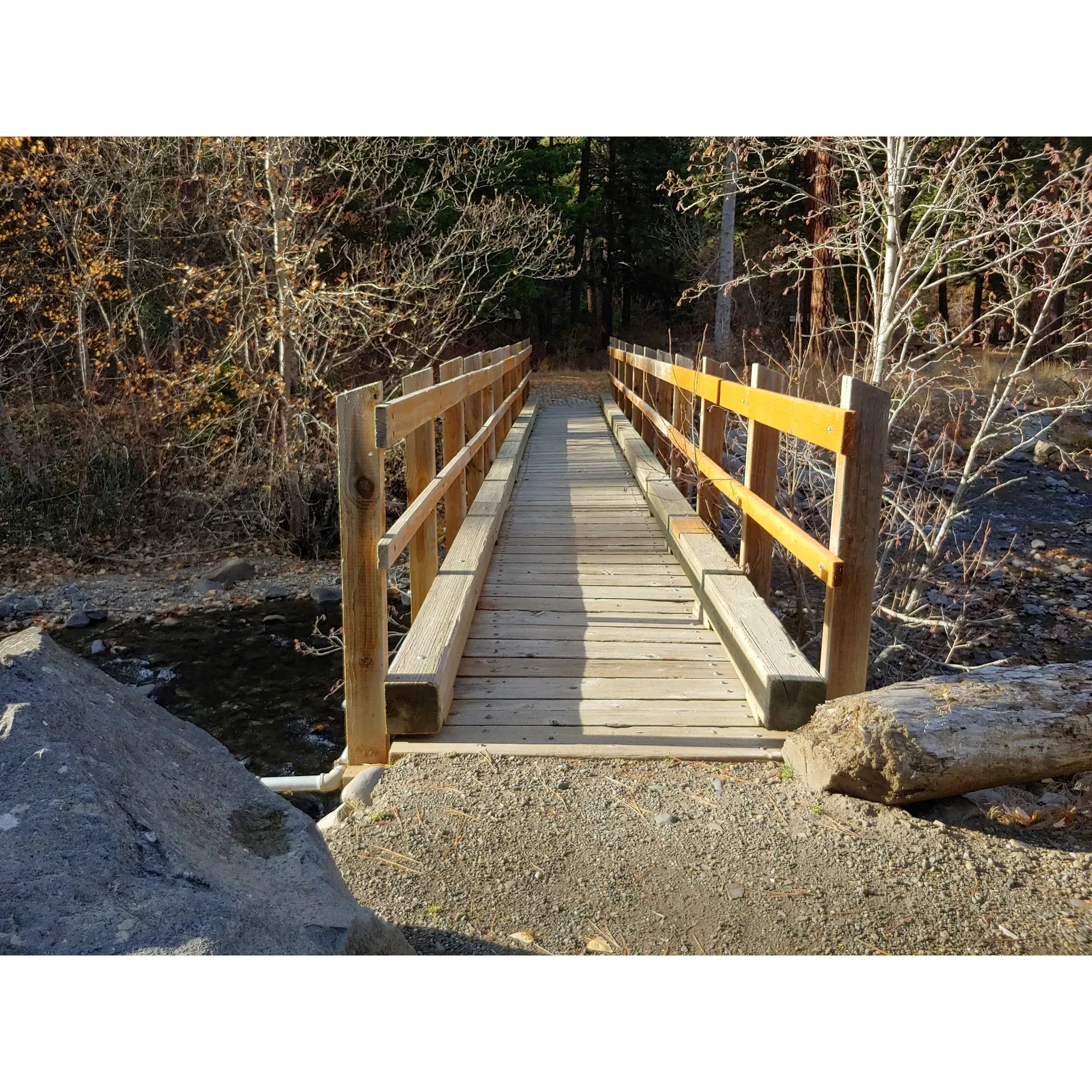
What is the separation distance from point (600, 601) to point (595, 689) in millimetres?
1292

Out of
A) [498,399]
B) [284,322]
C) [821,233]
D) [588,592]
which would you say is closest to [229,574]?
[284,322]

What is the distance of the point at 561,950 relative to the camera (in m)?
2.57

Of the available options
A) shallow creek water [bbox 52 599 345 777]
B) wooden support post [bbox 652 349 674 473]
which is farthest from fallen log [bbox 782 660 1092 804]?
wooden support post [bbox 652 349 674 473]

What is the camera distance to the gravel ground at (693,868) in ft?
8.48

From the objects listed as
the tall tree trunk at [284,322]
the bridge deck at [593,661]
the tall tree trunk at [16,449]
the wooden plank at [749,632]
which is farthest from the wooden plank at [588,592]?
the tall tree trunk at [16,449]

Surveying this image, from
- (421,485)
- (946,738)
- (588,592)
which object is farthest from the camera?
(588,592)

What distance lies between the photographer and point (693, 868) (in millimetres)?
2859

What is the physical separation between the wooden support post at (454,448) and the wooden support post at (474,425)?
1.04 metres

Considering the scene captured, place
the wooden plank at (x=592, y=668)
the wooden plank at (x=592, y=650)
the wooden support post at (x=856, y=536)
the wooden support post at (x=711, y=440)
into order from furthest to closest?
the wooden support post at (x=711, y=440), the wooden plank at (x=592, y=650), the wooden plank at (x=592, y=668), the wooden support post at (x=856, y=536)

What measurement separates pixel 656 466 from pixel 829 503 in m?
1.45

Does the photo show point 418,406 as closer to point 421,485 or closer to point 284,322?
point 421,485

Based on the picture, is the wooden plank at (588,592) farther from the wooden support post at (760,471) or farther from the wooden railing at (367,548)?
the wooden railing at (367,548)

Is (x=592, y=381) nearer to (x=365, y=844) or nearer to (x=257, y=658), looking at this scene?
(x=257, y=658)

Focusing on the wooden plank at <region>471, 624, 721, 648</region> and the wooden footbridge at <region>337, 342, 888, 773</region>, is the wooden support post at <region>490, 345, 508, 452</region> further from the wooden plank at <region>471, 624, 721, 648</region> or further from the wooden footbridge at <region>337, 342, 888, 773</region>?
the wooden plank at <region>471, 624, 721, 648</region>
